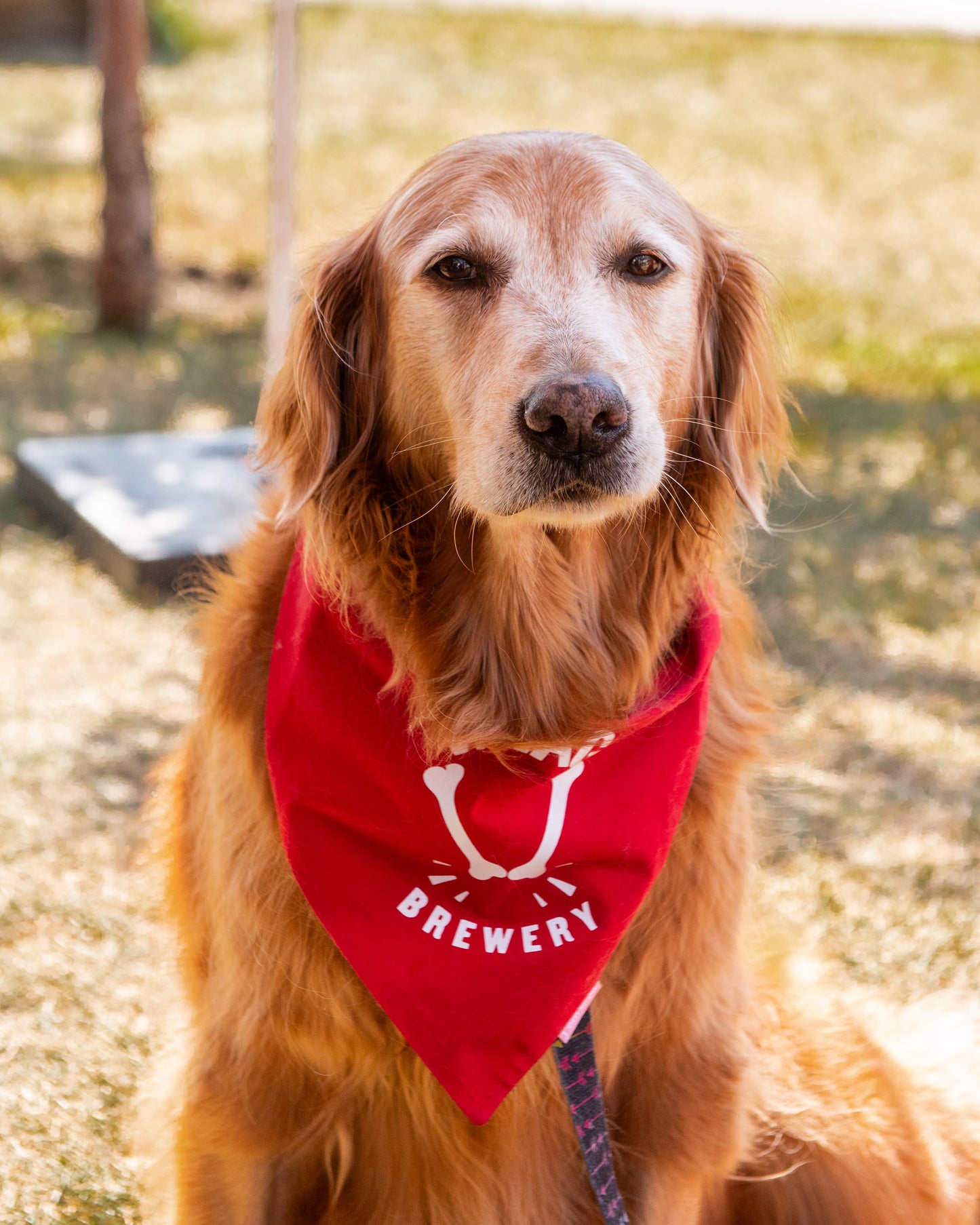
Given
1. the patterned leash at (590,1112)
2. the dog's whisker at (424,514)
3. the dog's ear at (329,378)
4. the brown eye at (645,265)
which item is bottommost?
the patterned leash at (590,1112)

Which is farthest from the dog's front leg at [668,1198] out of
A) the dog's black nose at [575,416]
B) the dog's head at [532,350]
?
the dog's black nose at [575,416]

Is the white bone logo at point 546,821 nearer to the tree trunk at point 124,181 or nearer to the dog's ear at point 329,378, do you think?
the dog's ear at point 329,378

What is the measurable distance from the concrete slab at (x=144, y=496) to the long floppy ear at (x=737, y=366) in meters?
2.70

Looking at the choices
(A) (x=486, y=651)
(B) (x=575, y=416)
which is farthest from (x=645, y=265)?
(A) (x=486, y=651)

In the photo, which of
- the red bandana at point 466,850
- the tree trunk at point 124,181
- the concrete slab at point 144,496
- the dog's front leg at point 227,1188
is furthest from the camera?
the tree trunk at point 124,181

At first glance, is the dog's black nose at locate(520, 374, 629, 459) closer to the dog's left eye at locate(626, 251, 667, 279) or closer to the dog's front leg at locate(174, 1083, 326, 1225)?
the dog's left eye at locate(626, 251, 667, 279)

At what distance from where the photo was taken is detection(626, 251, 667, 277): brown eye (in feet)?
6.75

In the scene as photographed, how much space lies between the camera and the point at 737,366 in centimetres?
229

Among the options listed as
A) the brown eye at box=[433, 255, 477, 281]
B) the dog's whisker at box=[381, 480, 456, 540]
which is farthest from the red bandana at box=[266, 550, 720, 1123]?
the brown eye at box=[433, 255, 477, 281]

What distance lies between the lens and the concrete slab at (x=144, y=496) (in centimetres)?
490

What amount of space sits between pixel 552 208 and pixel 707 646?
74 cm

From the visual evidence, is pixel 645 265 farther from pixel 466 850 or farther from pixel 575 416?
pixel 466 850

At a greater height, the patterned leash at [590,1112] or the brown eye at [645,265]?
the brown eye at [645,265]

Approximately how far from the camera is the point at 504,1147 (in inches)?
84.3
